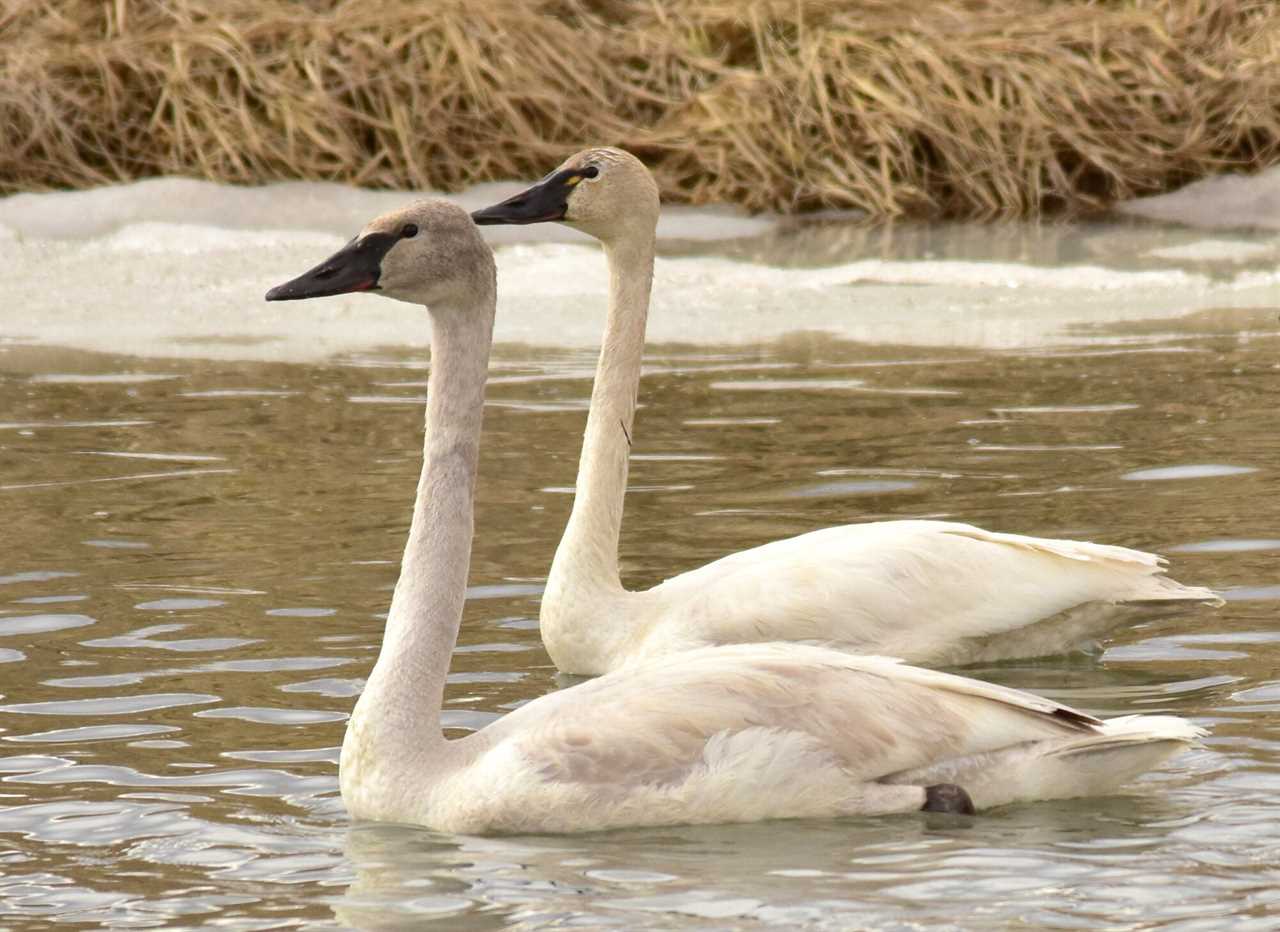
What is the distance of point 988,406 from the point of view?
34.5ft

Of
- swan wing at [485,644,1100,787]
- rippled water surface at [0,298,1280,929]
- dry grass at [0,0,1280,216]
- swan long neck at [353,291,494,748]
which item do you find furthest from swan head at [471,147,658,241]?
dry grass at [0,0,1280,216]

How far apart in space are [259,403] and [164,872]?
237 inches

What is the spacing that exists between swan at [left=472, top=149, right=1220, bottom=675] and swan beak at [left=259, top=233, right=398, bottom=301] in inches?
56.3

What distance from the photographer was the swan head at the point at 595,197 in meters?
7.60

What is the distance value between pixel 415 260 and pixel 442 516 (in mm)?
578

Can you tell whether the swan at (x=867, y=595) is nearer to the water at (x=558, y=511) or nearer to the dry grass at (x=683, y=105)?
the water at (x=558, y=511)

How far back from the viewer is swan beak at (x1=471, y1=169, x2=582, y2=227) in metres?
7.57

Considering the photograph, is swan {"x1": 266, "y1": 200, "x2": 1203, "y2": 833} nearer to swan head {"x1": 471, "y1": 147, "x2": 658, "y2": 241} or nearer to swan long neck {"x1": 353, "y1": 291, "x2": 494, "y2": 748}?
swan long neck {"x1": 353, "y1": 291, "x2": 494, "y2": 748}

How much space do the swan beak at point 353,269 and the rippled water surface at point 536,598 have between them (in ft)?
3.69

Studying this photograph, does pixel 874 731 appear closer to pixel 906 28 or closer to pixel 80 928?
pixel 80 928

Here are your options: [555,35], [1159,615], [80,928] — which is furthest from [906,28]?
[80,928]

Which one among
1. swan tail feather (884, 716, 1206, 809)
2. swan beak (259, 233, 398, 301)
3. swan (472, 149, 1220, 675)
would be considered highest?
swan beak (259, 233, 398, 301)

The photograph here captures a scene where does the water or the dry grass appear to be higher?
the dry grass

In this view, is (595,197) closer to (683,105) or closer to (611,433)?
(611,433)
